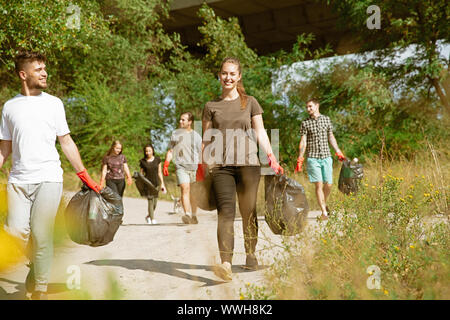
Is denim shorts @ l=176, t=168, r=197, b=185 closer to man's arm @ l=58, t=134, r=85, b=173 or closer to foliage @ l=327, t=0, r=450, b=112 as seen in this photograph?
man's arm @ l=58, t=134, r=85, b=173

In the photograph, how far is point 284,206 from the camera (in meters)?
4.60

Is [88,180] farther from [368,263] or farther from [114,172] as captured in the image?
[114,172]

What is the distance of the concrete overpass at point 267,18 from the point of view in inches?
824

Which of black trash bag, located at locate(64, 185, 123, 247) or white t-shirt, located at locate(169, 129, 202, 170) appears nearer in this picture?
black trash bag, located at locate(64, 185, 123, 247)

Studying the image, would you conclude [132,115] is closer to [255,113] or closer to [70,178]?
[70,178]

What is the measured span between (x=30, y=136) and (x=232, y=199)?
5.92 feet

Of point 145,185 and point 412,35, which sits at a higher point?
point 412,35

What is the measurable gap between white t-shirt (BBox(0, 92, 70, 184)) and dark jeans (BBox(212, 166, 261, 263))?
4.74 feet

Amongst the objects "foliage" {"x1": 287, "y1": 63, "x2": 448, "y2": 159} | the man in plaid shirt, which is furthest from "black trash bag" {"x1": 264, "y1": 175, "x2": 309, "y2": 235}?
"foliage" {"x1": 287, "y1": 63, "x2": 448, "y2": 159}

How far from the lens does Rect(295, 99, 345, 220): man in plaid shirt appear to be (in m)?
7.67

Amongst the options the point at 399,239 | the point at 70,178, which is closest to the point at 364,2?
the point at 70,178

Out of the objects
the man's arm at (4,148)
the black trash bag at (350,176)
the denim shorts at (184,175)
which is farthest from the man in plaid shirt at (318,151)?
the man's arm at (4,148)
